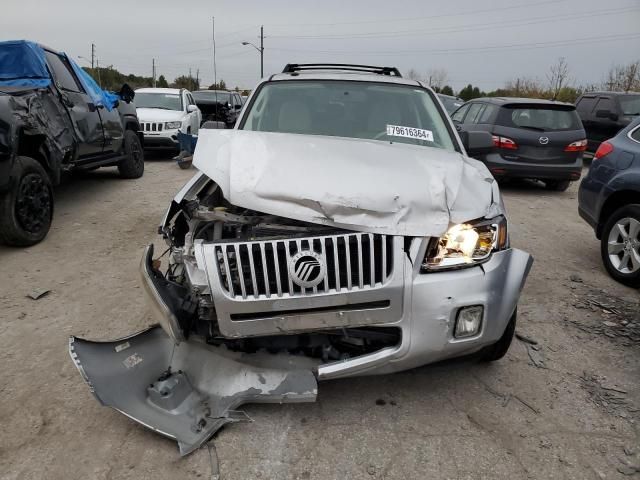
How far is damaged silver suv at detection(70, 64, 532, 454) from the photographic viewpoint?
2209 millimetres

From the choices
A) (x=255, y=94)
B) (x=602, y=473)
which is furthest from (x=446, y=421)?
(x=255, y=94)

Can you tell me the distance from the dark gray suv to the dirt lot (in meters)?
4.35

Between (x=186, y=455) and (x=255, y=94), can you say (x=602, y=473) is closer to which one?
(x=186, y=455)

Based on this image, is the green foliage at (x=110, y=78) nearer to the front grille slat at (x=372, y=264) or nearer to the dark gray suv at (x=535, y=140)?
the dark gray suv at (x=535, y=140)

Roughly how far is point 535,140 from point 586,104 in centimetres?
447

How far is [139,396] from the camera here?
2.44 m

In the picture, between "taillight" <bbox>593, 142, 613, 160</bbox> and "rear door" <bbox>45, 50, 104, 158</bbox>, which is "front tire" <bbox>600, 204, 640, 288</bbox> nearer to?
"taillight" <bbox>593, 142, 613, 160</bbox>

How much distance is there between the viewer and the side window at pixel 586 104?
11.2 meters

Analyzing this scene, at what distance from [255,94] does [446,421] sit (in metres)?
2.73

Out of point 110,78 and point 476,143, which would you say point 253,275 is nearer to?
point 476,143

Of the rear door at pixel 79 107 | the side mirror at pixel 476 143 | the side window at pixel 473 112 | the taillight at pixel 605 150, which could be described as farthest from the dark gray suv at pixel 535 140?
the rear door at pixel 79 107

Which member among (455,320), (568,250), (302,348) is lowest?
(568,250)

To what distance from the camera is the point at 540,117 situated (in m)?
8.37

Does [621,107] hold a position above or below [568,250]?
above
